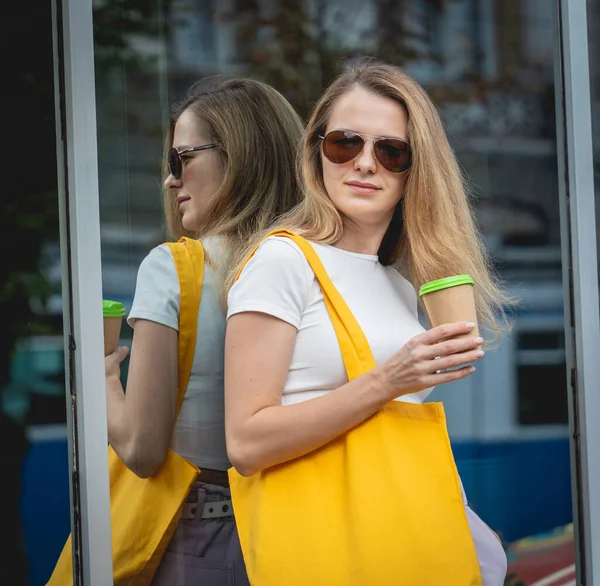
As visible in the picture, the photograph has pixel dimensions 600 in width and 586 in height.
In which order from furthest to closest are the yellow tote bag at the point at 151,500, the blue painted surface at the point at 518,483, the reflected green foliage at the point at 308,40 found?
1. the blue painted surface at the point at 518,483
2. the reflected green foliage at the point at 308,40
3. the yellow tote bag at the point at 151,500

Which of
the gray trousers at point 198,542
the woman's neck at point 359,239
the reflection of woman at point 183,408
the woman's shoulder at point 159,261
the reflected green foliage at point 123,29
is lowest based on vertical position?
the gray trousers at point 198,542

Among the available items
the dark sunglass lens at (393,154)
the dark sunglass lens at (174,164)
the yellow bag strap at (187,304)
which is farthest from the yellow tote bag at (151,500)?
the dark sunglass lens at (393,154)

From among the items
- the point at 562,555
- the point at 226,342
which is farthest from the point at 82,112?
the point at 562,555

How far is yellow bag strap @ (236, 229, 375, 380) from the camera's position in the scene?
2178 mm

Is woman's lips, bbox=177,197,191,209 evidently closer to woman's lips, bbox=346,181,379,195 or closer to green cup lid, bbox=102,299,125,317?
green cup lid, bbox=102,299,125,317

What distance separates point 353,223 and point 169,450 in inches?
28.3

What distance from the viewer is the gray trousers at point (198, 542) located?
7.60 ft

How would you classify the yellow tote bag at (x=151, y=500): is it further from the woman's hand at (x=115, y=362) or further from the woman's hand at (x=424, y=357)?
the woman's hand at (x=424, y=357)

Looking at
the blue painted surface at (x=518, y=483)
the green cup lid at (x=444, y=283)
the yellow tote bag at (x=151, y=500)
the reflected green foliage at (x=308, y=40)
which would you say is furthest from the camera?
the blue painted surface at (x=518, y=483)

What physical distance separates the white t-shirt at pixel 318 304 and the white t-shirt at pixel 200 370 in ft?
0.38

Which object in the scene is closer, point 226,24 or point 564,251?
point 226,24

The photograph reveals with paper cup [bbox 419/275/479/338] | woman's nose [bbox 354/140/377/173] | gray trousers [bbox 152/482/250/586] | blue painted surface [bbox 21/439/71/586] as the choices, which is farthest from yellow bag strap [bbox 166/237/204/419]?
paper cup [bbox 419/275/479/338]

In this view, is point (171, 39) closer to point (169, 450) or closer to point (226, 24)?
point (226, 24)

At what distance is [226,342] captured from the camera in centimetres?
217
